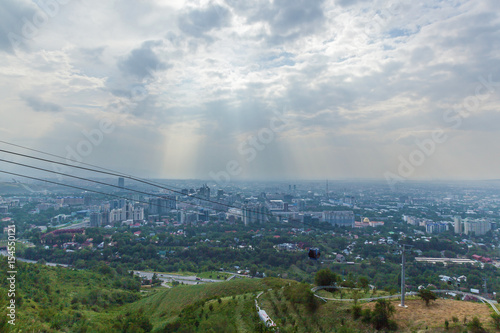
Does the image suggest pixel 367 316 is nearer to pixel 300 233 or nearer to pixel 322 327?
pixel 322 327

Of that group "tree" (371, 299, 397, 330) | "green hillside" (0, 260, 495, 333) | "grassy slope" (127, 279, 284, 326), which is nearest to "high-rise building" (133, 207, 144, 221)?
"green hillside" (0, 260, 495, 333)

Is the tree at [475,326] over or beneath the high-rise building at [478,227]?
over

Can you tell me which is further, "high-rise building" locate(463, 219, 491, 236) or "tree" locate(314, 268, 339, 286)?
"high-rise building" locate(463, 219, 491, 236)

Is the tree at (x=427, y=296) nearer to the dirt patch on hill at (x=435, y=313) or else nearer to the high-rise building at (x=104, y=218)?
the dirt patch on hill at (x=435, y=313)

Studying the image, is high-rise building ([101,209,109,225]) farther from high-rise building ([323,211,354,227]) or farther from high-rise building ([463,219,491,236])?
high-rise building ([463,219,491,236])

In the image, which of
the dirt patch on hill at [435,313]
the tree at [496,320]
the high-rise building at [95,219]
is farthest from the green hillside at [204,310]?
the high-rise building at [95,219]

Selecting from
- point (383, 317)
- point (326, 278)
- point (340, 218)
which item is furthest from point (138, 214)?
point (383, 317)

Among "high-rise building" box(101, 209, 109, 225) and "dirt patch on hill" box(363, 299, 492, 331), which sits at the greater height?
"dirt patch on hill" box(363, 299, 492, 331)

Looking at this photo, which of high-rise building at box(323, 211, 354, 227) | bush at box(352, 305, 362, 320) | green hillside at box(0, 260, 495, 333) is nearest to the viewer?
green hillside at box(0, 260, 495, 333)

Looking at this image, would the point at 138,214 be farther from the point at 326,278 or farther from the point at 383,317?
the point at 383,317
